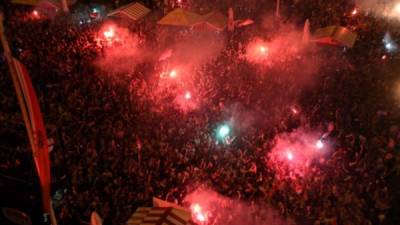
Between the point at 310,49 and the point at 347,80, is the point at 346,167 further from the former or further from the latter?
the point at 310,49

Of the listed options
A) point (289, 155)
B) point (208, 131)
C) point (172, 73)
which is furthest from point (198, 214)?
point (172, 73)

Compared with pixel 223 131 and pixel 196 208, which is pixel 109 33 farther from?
pixel 196 208

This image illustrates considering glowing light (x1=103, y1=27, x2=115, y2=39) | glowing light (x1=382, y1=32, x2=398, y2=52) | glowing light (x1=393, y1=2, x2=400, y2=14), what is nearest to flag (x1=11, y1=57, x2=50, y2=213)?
glowing light (x1=103, y1=27, x2=115, y2=39)

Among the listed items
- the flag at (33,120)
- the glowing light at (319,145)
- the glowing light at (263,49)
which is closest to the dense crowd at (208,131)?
the glowing light at (319,145)

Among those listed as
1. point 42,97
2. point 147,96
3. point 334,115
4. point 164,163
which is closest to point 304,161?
point 334,115

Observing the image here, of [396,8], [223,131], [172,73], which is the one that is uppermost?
[396,8]

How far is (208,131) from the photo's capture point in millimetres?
9250

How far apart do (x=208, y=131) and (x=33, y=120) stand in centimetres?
523

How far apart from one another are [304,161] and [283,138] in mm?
984

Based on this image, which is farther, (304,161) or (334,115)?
(334,115)

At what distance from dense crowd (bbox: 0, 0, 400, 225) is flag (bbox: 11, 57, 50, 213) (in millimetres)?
1391

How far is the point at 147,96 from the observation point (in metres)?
10.6

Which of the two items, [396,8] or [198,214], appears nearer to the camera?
[198,214]

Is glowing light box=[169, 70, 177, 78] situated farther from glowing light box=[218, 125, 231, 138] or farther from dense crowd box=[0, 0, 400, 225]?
glowing light box=[218, 125, 231, 138]
